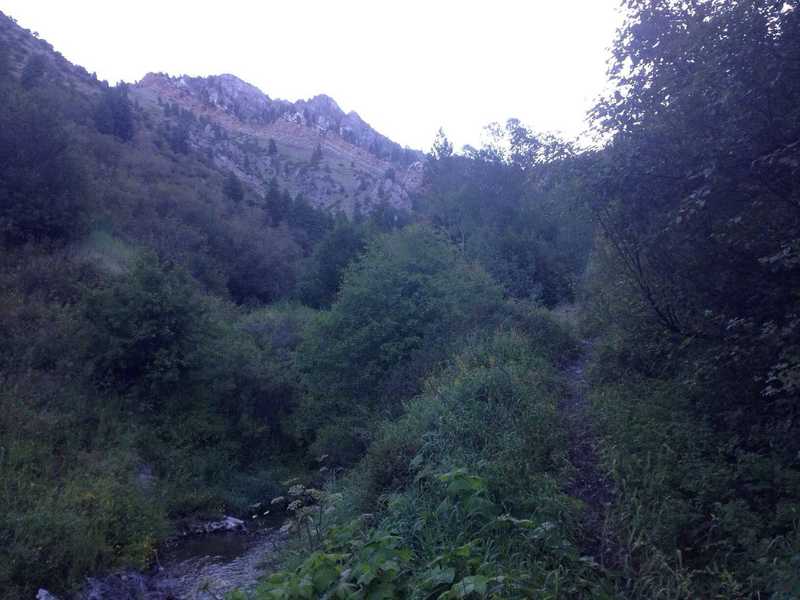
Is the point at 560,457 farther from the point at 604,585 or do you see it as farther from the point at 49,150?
the point at 49,150

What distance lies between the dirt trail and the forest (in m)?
0.03

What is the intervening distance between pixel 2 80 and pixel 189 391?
13097 mm

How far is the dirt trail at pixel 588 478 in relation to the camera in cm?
648

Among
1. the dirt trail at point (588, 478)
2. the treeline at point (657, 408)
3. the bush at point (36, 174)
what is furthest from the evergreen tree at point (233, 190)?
the dirt trail at point (588, 478)

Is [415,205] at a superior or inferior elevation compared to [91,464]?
superior

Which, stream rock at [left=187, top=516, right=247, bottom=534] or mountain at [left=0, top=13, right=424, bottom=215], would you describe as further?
mountain at [left=0, top=13, right=424, bottom=215]

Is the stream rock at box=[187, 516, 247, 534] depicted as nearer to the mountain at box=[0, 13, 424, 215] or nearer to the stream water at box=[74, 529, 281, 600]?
the stream water at box=[74, 529, 281, 600]

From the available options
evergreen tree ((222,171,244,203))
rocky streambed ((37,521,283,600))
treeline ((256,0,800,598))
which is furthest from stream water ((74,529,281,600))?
evergreen tree ((222,171,244,203))

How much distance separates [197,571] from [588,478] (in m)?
9.46

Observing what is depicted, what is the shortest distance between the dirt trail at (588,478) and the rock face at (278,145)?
5311cm

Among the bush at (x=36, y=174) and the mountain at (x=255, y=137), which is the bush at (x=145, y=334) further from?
the mountain at (x=255, y=137)

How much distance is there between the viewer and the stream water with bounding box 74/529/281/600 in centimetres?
1226

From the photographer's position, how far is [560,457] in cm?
818

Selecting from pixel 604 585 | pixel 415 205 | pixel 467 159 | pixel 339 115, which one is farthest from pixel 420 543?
pixel 339 115
